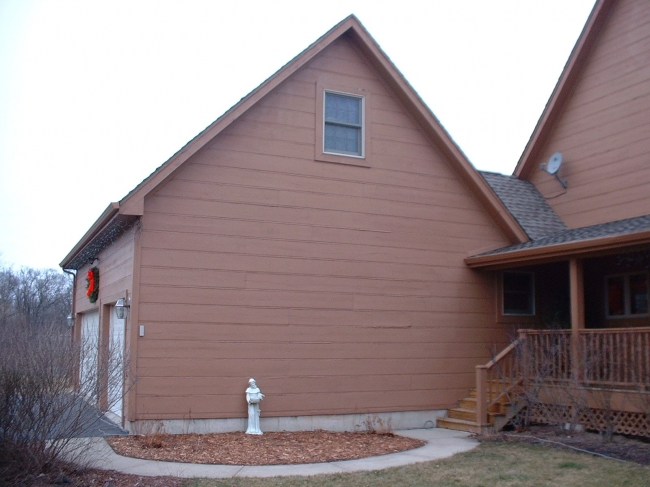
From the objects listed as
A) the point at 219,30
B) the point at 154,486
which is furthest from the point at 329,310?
the point at 219,30

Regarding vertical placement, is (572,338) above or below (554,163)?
below

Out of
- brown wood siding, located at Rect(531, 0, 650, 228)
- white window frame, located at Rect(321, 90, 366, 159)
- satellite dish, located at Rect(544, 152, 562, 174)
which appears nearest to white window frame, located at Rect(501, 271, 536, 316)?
brown wood siding, located at Rect(531, 0, 650, 228)

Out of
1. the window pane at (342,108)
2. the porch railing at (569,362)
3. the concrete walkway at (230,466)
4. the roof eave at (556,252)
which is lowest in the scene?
the concrete walkway at (230,466)

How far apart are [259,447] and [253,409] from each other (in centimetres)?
112

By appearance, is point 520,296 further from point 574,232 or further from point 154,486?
point 154,486

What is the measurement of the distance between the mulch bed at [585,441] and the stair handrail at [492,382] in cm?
52

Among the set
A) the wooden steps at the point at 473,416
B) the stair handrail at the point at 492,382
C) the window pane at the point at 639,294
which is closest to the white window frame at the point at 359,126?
the stair handrail at the point at 492,382

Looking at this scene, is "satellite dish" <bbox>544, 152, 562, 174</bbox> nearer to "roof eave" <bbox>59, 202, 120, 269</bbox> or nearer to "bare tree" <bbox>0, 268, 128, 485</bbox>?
"roof eave" <bbox>59, 202, 120, 269</bbox>

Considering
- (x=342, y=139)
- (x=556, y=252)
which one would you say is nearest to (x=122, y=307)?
(x=342, y=139)

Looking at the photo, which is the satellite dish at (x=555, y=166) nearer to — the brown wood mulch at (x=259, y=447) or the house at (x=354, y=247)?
the house at (x=354, y=247)

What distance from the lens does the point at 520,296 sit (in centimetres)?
1475

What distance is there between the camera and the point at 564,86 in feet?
51.1

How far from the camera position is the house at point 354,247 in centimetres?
1138

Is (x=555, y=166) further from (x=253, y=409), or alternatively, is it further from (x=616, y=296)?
(x=253, y=409)
